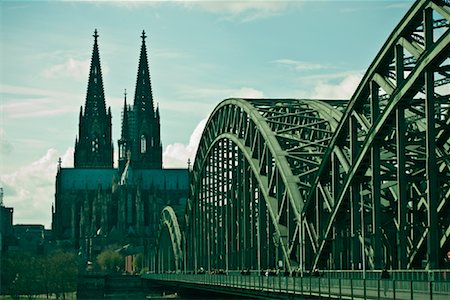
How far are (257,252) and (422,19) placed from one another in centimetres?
3759

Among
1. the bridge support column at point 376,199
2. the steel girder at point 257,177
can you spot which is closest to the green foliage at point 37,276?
the steel girder at point 257,177

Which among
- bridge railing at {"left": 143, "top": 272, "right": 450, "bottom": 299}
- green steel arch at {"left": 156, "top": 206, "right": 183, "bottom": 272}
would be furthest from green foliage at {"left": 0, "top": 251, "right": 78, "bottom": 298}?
bridge railing at {"left": 143, "top": 272, "right": 450, "bottom": 299}

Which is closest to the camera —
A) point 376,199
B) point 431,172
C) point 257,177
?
point 431,172

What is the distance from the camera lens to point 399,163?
157 ft

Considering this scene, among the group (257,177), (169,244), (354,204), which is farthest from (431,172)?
(169,244)

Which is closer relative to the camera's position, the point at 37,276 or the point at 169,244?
the point at 169,244

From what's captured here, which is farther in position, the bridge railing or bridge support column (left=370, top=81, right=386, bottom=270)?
bridge support column (left=370, top=81, right=386, bottom=270)

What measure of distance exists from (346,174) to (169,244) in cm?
10019

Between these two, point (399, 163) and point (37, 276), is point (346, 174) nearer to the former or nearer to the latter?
point (399, 163)

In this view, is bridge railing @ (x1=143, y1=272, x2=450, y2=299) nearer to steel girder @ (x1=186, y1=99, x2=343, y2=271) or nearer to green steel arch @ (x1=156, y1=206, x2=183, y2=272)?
steel girder @ (x1=186, y1=99, x2=343, y2=271)

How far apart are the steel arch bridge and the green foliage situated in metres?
65.8

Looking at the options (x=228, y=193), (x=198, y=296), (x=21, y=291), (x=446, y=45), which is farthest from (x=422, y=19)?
(x=21, y=291)

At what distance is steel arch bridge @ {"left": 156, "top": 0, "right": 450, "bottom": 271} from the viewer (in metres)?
47.3

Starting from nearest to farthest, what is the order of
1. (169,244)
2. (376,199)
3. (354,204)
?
(376,199) < (354,204) < (169,244)
